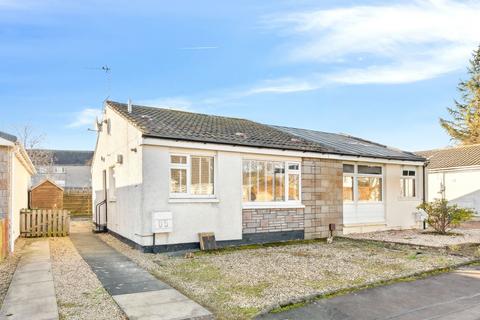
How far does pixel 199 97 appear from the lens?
69.4 ft

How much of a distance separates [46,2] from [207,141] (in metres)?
6.17

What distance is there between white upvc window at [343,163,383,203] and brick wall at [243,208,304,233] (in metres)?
3.00

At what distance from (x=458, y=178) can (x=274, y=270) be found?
23459 mm

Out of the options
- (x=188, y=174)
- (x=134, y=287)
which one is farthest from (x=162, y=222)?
(x=134, y=287)

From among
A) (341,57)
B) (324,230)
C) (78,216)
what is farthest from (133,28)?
(78,216)

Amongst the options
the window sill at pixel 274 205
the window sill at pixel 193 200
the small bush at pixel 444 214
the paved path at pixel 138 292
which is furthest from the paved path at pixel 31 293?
the small bush at pixel 444 214

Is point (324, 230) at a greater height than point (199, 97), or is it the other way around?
point (199, 97)

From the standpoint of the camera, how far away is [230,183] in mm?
12227

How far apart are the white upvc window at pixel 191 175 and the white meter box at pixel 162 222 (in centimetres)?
69

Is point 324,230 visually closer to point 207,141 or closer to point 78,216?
point 207,141

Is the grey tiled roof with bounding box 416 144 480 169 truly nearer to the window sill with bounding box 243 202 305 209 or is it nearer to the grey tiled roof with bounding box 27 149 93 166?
the window sill with bounding box 243 202 305 209

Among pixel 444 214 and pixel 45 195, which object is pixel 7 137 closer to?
pixel 45 195

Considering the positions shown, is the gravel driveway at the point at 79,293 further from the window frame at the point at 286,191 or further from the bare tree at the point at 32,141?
the bare tree at the point at 32,141

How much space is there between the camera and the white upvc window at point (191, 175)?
1138 cm
